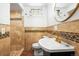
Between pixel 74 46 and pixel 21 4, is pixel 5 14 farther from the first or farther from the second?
pixel 74 46

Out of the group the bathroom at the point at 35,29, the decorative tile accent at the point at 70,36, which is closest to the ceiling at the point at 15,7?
the bathroom at the point at 35,29

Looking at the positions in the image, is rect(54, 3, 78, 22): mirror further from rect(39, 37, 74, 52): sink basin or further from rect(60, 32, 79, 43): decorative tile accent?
rect(39, 37, 74, 52): sink basin

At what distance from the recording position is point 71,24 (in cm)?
206

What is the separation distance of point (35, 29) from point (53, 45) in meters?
0.30

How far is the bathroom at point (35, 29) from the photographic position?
210cm

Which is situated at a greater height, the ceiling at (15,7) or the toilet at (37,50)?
the ceiling at (15,7)

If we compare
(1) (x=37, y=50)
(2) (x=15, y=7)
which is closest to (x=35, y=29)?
(1) (x=37, y=50)

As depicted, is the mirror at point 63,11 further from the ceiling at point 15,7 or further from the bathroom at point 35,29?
the ceiling at point 15,7

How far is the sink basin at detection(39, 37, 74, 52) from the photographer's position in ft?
6.81

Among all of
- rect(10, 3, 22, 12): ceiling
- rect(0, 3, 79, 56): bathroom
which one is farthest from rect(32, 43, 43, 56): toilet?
rect(10, 3, 22, 12): ceiling

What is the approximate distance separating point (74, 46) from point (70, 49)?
6cm

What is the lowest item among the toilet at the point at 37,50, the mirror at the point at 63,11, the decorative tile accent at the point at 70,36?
the toilet at the point at 37,50

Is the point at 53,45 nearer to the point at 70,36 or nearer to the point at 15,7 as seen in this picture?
the point at 70,36

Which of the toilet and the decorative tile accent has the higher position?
the decorative tile accent
